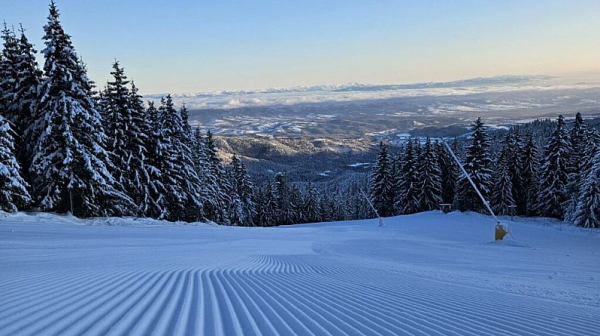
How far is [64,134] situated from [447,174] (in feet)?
137

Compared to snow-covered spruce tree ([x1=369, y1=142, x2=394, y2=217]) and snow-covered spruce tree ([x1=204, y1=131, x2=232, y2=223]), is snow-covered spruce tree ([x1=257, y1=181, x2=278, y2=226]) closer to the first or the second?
snow-covered spruce tree ([x1=204, y1=131, x2=232, y2=223])

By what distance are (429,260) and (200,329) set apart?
43.0 ft

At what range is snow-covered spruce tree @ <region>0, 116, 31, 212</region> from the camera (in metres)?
18.7

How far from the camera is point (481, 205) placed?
41.8 metres

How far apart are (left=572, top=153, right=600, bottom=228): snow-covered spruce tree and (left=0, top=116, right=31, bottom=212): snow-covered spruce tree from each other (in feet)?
114

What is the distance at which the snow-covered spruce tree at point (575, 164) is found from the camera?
3242 centimetres

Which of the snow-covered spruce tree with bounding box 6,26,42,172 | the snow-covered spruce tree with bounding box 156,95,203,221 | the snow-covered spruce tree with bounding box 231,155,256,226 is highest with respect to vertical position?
the snow-covered spruce tree with bounding box 6,26,42,172

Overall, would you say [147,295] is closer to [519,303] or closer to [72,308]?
[72,308]

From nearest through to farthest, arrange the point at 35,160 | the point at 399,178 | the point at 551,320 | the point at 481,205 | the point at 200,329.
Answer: the point at 200,329 < the point at 551,320 < the point at 35,160 < the point at 481,205 < the point at 399,178

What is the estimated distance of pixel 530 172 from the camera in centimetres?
4331

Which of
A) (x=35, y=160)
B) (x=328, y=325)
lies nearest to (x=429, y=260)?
(x=328, y=325)

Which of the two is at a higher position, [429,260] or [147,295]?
[147,295]

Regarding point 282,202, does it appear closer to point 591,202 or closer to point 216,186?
point 216,186

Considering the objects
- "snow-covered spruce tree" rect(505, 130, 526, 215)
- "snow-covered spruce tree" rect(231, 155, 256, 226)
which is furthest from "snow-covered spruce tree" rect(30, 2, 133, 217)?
"snow-covered spruce tree" rect(505, 130, 526, 215)
